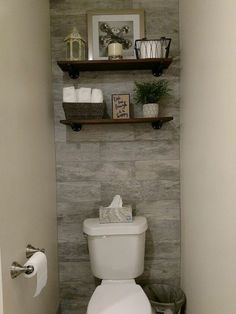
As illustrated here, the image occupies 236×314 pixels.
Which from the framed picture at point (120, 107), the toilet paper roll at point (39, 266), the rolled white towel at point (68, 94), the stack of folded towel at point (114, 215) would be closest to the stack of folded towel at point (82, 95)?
the rolled white towel at point (68, 94)

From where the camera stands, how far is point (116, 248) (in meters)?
2.00

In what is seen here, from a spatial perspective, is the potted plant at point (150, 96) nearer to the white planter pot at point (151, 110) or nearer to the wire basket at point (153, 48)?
the white planter pot at point (151, 110)

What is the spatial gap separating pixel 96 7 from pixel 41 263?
1694 mm

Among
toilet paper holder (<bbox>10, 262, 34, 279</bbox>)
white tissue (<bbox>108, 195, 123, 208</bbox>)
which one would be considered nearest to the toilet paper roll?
toilet paper holder (<bbox>10, 262, 34, 279</bbox>)

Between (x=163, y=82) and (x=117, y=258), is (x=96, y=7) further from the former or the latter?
(x=117, y=258)

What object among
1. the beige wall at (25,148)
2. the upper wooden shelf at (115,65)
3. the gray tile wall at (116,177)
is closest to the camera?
the beige wall at (25,148)

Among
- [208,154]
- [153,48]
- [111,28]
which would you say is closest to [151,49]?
[153,48]

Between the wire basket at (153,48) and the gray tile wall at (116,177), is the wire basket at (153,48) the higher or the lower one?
the higher one

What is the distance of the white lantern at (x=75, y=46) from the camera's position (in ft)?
6.46

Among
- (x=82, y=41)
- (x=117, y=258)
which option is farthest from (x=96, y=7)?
(x=117, y=258)

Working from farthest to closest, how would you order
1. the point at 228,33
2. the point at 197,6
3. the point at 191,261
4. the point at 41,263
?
the point at 191,261, the point at 197,6, the point at 41,263, the point at 228,33

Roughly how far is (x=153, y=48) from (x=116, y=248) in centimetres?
129

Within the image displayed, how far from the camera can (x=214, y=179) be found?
144cm

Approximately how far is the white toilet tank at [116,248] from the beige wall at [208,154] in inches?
13.2
